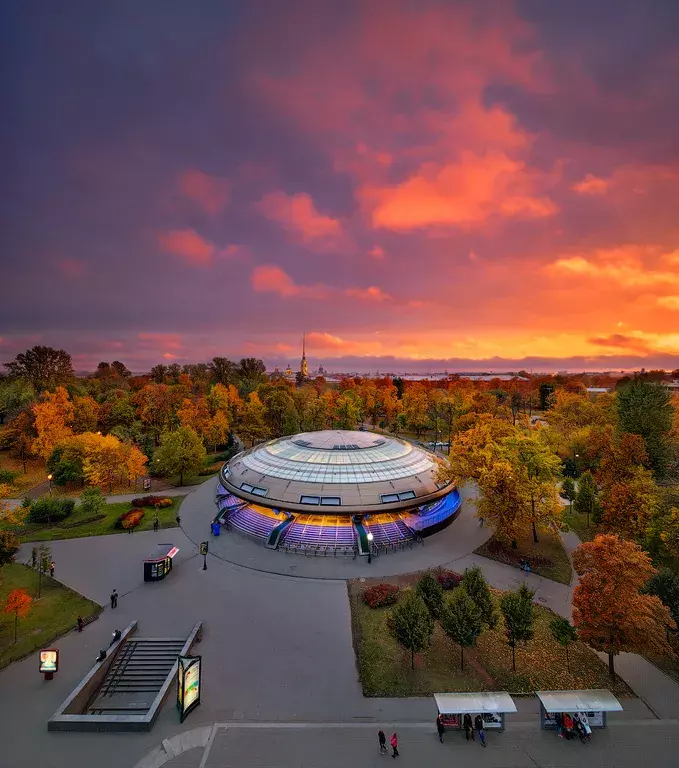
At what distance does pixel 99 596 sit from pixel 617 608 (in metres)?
34.9

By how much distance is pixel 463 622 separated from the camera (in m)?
21.1

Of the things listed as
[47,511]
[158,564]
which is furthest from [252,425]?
[158,564]

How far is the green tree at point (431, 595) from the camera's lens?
2362 centimetres

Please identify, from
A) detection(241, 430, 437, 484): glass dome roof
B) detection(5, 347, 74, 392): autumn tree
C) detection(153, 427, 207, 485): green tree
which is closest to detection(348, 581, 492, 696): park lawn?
detection(241, 430, 437, 484): glass dome roof

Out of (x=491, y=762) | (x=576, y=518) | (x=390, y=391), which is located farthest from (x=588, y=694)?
(x=390, y=391)

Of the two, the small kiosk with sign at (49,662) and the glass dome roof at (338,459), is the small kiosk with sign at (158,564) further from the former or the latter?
the glass dome roof at (338,459)

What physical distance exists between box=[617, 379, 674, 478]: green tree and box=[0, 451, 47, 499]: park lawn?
271 feet

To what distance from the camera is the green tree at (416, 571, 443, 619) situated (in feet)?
77.5

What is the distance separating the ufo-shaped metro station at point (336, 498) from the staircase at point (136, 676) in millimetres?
13286

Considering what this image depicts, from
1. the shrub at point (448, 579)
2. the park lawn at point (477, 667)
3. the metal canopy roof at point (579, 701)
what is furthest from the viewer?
the shrub at point (448, 579)

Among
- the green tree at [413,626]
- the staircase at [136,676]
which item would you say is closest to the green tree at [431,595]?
the green tree at [413,626]

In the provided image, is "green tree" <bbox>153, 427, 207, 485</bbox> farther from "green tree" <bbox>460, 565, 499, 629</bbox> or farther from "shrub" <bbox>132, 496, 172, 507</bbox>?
"green tree" <bbox>460, 565, 499, 629</bbox>

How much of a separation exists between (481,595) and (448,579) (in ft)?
24.5

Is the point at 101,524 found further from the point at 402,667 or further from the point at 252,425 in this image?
the point at 402,667
